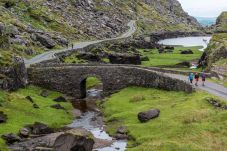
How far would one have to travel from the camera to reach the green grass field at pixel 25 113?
8362 cm

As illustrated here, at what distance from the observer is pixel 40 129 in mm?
82375

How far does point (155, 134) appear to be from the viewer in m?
76.8

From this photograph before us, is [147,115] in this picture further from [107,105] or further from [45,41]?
[45,41]

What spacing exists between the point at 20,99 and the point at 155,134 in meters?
32.8

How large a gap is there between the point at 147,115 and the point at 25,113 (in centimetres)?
2250

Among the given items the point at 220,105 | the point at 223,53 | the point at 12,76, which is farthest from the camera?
the point at 223,53

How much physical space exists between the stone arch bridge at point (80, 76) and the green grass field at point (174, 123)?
15.1 meters

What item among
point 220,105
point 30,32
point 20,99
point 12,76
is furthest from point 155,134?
point 30,32

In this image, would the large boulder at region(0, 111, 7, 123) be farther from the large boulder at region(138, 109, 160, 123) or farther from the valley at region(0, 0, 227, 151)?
the large boulder at region(138, 109, 160, 123)

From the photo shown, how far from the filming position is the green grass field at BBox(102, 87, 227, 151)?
70.3m

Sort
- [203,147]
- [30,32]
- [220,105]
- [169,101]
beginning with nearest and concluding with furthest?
[203,147] → [220,105] → [169,101] → [30,32]

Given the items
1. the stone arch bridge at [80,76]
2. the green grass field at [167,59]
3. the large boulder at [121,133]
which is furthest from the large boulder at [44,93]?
the green grass field at [167,59]

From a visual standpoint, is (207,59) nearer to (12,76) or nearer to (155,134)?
(12,76)

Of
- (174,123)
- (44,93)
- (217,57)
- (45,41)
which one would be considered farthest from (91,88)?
(174,123)
